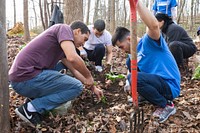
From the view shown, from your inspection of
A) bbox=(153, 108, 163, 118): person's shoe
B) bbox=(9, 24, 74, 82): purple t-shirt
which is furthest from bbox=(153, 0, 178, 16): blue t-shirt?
bbox=(9, 24, 74, 82): purple t-shirt

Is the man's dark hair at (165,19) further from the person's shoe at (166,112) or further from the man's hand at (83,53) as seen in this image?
the person's shoe at (166,112)

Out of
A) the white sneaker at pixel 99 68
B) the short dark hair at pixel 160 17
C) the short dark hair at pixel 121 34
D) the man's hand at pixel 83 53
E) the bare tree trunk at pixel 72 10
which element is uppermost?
the bare tree trunk at pixel 72 10

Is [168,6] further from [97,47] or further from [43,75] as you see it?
[43,75]

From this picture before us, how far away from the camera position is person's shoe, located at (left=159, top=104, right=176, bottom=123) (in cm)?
330

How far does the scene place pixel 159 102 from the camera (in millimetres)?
3328

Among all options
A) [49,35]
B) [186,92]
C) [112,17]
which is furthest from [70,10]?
[112,17]

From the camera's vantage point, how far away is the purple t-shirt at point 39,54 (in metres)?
3.06

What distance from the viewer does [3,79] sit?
8.98 ft

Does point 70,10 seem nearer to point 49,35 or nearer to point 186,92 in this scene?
point 49,35

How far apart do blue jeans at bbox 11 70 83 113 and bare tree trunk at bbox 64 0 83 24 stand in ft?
8.69

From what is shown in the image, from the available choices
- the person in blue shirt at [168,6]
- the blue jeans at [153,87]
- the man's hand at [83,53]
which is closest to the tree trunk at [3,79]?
the blue jeans at [153,87]

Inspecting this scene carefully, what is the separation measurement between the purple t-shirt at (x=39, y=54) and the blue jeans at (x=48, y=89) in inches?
A: 3.2

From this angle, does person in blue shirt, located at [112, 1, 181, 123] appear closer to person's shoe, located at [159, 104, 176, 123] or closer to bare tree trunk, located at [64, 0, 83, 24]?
person's shoe, located at [159, 104, 176, 123]

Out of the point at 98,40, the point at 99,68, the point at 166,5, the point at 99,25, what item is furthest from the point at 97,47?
the point at 166,5
